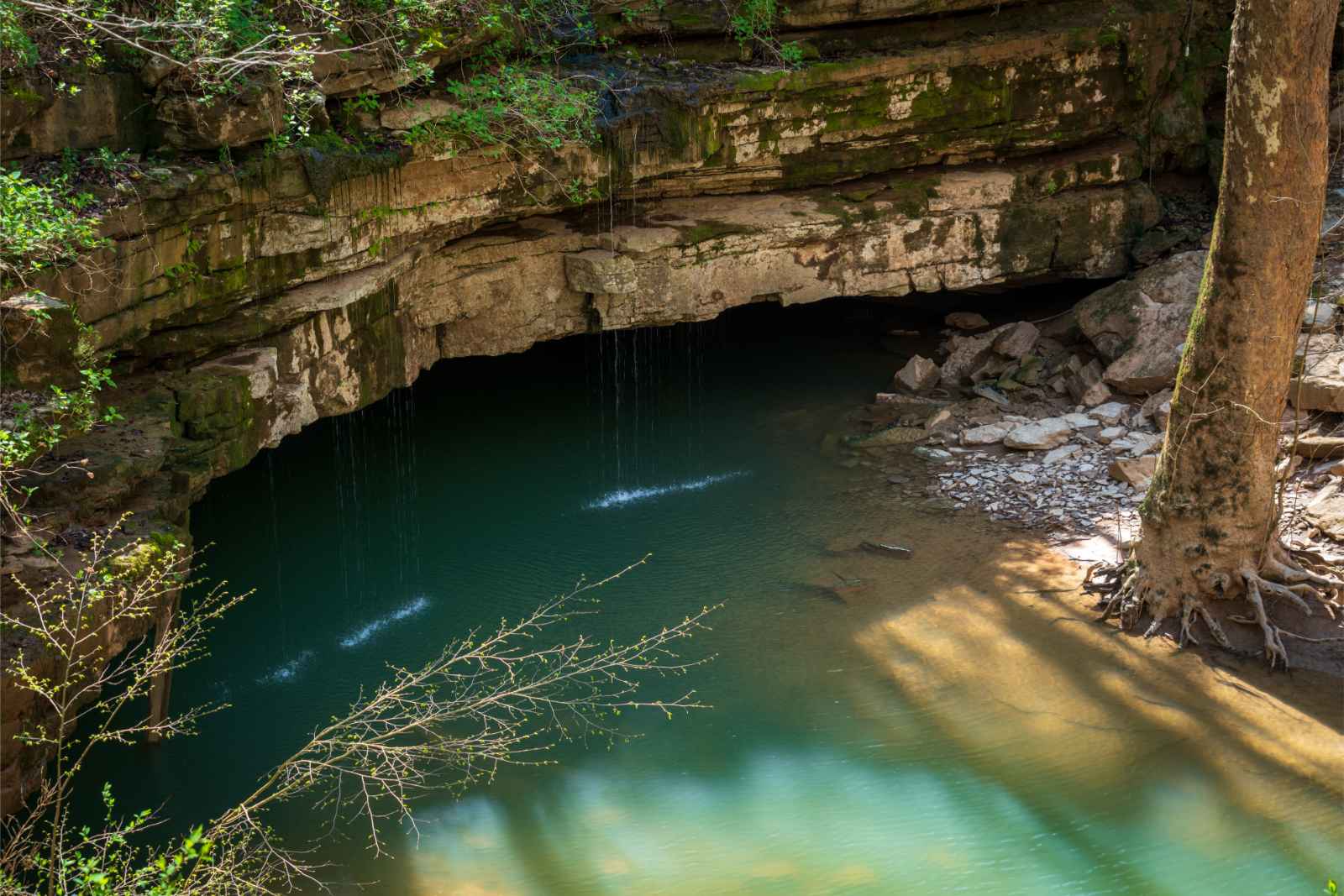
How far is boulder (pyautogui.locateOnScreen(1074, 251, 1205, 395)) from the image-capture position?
33.4 ft

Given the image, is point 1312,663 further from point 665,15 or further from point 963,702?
point 665,15

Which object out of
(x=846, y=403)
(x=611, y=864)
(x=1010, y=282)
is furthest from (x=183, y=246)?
(x=1010, y=282)

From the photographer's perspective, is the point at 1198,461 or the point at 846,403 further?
the point at 846,403

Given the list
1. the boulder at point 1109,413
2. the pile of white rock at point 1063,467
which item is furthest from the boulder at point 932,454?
the boulder at point 1109,413

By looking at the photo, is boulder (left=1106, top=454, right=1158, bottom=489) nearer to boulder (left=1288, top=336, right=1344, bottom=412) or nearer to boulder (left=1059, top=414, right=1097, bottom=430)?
boulder (left=1059, top=414, right=1097, bottom=430)

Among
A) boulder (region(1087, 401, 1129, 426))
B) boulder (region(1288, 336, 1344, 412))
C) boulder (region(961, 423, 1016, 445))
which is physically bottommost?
boulder (region(961, 423, 1016, 445))

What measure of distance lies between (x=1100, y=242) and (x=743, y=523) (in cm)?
482

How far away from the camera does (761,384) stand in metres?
12.4

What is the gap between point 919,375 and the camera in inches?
455

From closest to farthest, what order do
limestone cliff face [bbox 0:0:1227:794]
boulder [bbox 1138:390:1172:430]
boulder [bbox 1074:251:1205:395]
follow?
limestone cliff face [bbox 0:0:1227:794] < boulder [bbox 1138:390:1172:430] < boulder [bbox 1074:251:1205:395]

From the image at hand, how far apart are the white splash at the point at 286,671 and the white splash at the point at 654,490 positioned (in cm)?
279

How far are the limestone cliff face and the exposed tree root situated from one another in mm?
4134

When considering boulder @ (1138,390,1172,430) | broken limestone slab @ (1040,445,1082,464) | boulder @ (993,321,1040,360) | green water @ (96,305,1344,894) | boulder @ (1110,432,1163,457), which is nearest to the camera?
green water @ (96,305,1344,894)

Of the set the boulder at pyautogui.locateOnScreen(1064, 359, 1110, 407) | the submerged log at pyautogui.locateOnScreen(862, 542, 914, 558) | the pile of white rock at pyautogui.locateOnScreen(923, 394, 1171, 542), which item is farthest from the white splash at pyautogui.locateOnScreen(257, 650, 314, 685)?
the boulder at pyautogui.locateOnScreen(1064, 359, 1110, 407)
